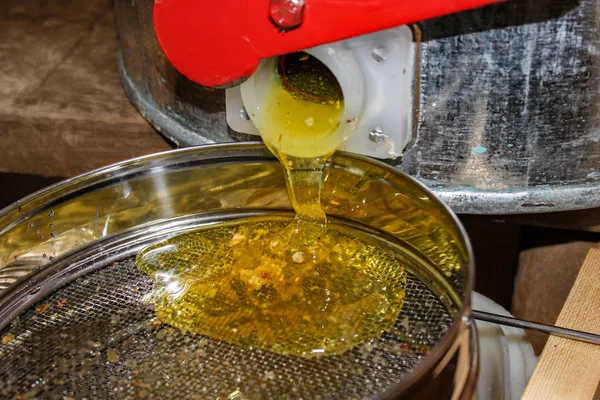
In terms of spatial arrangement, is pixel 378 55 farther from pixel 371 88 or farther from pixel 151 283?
pixel 151 283

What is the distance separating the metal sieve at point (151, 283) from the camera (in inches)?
29.5

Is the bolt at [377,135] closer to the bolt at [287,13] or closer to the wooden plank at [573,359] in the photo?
the bolt at [287,13]

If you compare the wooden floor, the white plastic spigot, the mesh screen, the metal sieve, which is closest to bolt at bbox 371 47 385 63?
the white plastic spigot

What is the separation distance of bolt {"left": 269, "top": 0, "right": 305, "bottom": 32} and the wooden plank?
45cm

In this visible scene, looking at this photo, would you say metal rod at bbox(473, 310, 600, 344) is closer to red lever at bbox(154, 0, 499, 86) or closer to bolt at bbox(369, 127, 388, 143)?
bolt at bbox(369, 127, 388, 143)

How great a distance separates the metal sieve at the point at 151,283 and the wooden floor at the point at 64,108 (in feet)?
0.50

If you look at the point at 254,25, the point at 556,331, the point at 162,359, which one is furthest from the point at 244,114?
the point at 556,331

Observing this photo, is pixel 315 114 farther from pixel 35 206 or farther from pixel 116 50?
pixel 116 50

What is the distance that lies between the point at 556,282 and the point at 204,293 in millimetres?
535

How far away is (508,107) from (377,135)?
0.14 m

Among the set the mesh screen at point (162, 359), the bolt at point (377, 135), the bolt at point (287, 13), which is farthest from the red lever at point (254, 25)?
the mesh screen at point (162, 359)

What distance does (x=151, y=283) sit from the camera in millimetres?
899

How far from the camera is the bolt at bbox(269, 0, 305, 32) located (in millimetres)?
660

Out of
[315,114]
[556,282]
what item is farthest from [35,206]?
[556,282]
